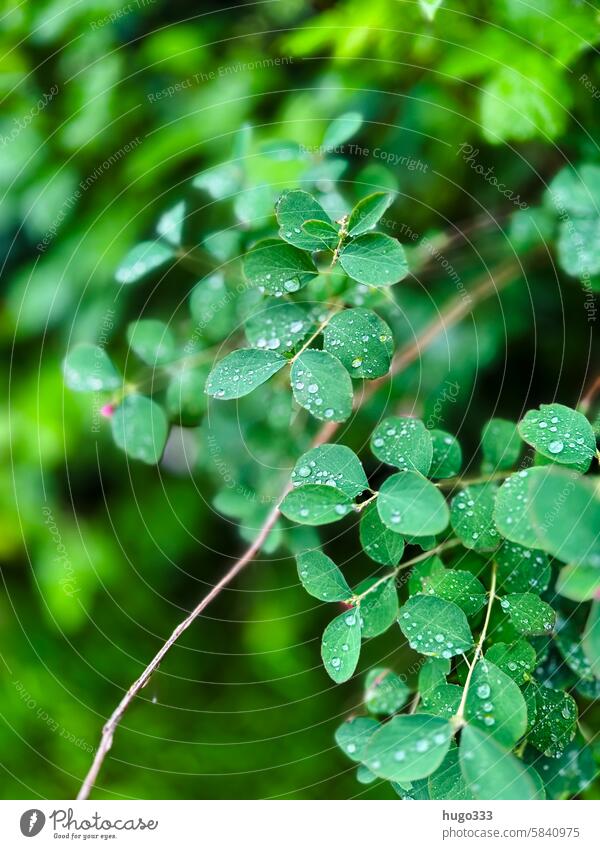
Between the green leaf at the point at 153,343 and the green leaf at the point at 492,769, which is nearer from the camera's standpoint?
the green leaf at the point at 492,769

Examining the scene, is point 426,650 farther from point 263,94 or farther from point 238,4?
point 238,4

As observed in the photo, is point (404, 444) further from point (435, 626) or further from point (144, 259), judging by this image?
point (144, 259)

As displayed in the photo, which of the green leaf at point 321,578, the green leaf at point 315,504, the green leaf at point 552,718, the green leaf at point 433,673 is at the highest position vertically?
the green leaf at point 315,504

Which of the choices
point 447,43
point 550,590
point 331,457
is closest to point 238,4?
point 447,43

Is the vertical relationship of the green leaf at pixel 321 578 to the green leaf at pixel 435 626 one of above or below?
above

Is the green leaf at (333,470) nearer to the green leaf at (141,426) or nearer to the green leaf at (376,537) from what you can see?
the green leaf at (376,537)

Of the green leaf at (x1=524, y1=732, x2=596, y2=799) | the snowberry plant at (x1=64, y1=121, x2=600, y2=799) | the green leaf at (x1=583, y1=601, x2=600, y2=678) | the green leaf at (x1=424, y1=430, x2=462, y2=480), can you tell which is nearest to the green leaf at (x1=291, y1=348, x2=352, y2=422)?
the snowberry plant at (x1=64, y1=121, x2=600, y2=799)

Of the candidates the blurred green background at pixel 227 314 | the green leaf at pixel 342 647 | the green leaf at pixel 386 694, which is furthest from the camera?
the blurred green background at pixel 227 314

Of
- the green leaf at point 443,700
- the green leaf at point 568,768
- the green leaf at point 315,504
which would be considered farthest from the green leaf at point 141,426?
the green leaf at point 568,768
